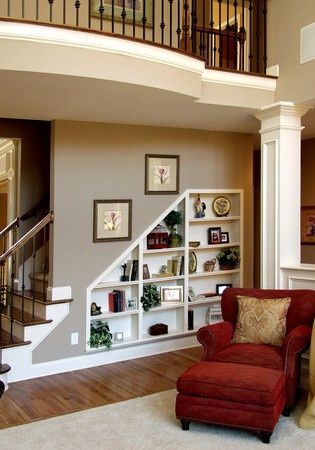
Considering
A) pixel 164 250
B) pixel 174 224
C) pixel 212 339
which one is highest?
pixel 174 224

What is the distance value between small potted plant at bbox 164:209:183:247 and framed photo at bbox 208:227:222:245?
0.51 m

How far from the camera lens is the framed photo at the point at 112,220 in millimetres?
5121

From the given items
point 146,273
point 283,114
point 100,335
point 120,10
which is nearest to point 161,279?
point 146,273

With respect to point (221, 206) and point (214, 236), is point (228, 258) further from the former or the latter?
point (221, 206)

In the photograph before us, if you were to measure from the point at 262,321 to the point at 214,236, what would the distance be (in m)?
2.11

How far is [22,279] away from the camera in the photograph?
5.51m

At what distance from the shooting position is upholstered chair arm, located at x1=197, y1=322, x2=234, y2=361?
3.87m

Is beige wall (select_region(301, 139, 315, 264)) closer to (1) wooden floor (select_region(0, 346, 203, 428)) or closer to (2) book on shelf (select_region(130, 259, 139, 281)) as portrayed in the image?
(1) wooden floor (select_region(0, 346, 203, 428))

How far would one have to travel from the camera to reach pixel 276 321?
13.2 ft

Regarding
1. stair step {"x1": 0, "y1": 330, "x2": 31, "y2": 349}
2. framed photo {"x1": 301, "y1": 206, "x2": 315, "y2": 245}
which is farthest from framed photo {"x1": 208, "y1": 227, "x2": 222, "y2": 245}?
stair step {"x1": 0, "y1": 330, "x2": 31, "y2": 349}

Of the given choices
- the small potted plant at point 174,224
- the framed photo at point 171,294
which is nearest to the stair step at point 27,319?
the framed photo at point 171,294

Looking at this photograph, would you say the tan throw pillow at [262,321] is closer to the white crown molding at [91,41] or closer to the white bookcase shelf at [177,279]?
the white bookcase shelf at [177,279]

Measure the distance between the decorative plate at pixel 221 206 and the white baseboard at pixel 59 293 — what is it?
7.05 feet

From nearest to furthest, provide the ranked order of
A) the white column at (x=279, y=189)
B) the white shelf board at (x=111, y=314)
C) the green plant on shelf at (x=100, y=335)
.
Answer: the white column at (x=279, y=189) < the green plant on shelf at (x=100, y=335) < the white shelf board at (x=111, y=314)
